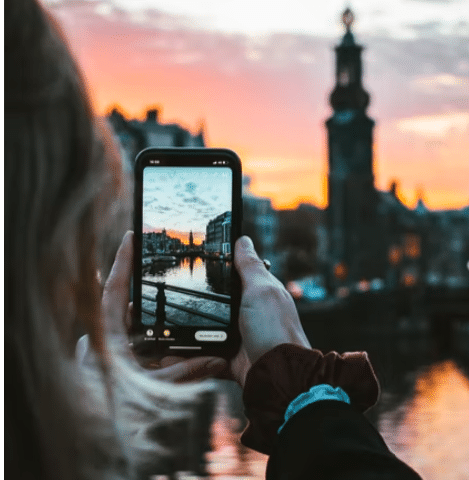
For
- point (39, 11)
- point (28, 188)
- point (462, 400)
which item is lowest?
point (462, 400)

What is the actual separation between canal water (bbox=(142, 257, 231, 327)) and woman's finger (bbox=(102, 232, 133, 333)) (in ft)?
0.15

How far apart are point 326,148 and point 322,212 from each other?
3.09 metres

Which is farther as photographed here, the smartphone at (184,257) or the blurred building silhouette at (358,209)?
the blurred building silhouette at (358,209)

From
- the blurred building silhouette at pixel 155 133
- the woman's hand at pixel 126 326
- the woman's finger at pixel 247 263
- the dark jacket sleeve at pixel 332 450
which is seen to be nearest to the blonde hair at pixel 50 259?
the dark jacket sleeve at pixel 332 450

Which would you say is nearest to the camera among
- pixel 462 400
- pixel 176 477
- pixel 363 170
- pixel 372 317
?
pixel 176 477

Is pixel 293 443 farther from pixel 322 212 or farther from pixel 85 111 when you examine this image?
pixel 322 212

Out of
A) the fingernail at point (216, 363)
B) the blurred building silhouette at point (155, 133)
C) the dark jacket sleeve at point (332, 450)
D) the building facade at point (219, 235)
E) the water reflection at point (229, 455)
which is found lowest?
the water reflection at point (229, 455)

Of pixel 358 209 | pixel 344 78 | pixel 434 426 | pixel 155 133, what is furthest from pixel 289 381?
pixel 344 78

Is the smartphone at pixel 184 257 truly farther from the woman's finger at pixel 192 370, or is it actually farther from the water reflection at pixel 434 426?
the water reflection at pixel 434 426

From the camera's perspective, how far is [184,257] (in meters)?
1.06

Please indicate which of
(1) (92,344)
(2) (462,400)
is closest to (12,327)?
(1) (92,344)

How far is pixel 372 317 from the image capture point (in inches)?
1204

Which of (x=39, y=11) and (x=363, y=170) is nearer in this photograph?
(x=39, y=11)

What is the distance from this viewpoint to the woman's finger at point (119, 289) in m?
0.92
